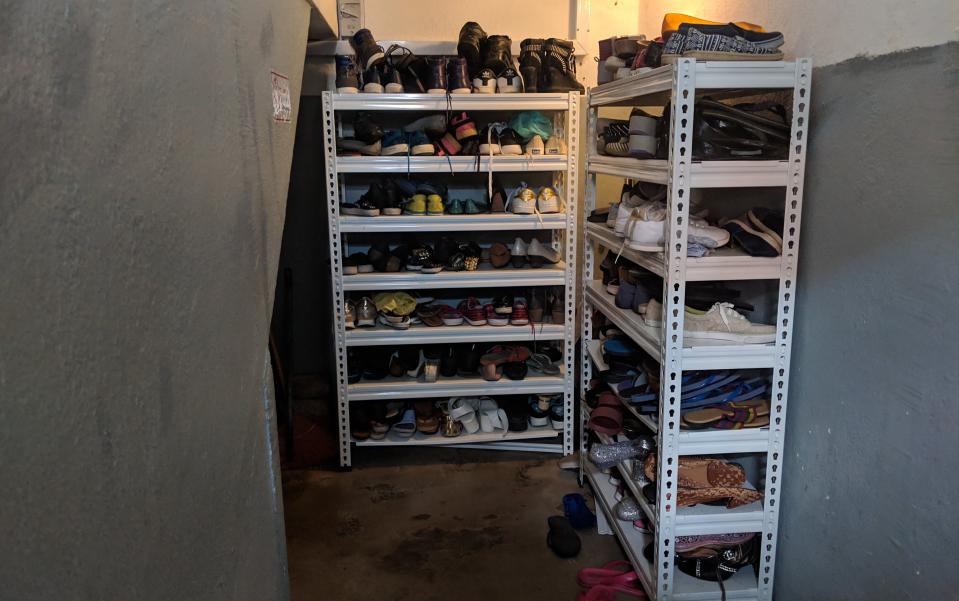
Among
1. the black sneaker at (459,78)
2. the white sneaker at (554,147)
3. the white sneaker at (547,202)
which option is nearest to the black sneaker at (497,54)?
the black sneaker at (459,78)

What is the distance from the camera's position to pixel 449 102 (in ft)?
10.7

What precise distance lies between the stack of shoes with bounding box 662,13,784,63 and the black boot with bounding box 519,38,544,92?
137cm

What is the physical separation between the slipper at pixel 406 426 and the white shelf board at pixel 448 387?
0.16 metres

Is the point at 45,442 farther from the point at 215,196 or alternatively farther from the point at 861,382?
the point at 861,382

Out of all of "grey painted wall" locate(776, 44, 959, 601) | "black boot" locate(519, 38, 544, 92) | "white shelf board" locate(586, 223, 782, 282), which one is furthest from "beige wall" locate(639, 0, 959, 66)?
"black boot" locate(519, 38, 544, 92)

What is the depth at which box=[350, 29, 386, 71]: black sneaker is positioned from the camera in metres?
3.29

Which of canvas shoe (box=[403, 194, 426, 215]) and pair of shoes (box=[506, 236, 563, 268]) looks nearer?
canvas shoe (box=[403, 194, 426, 215])

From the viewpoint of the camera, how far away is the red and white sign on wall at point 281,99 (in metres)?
1.73

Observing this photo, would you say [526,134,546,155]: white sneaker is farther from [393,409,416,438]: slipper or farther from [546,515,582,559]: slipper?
[546,515,582,559]: slipper

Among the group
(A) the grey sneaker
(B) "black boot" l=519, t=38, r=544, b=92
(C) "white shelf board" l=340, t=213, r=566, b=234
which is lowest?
(A) the grey sneaker

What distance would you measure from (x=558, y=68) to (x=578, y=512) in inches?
78.4

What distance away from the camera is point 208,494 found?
3.52 feet

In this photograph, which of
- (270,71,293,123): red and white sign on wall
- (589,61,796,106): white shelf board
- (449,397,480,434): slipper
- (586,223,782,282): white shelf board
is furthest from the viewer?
(449,397,480,434): slipper

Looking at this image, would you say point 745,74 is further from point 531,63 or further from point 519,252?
point 519,252
